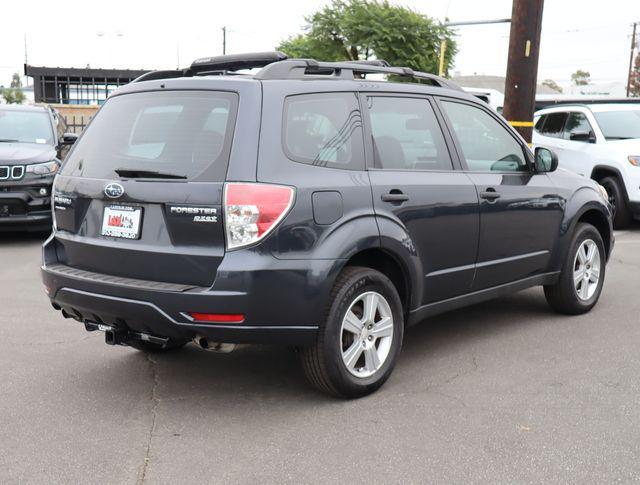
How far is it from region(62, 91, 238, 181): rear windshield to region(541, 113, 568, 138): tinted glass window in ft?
33.2

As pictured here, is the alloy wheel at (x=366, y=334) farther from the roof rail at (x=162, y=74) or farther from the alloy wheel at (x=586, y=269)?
the alloy wheel at (x=586, y=269)

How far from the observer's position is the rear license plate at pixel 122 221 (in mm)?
4008

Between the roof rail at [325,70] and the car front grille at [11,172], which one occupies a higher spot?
the roof rail at [325,70]

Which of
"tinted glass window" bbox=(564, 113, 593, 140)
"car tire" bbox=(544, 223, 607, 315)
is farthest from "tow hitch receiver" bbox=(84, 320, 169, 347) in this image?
"tinted glass window" bbox=(564, 113, 593, 140)

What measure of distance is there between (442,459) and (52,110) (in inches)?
405

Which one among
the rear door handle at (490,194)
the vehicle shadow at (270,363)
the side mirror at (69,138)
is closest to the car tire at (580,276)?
the vehicle shadow at (270,363)

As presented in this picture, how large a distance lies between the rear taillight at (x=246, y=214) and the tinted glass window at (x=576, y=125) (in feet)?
31.8

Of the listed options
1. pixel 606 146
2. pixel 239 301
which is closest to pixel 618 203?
pixel 606 146

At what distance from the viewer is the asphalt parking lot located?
3.42 m

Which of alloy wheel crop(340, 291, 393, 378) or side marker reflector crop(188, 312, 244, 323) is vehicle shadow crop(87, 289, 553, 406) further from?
side marker reflector crop(188, 312, 244, 323)

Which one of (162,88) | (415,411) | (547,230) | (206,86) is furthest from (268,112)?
(547,230)

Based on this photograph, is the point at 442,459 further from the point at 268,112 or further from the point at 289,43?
the point at 289,43

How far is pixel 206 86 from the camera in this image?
409cm

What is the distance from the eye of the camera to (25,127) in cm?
1123
